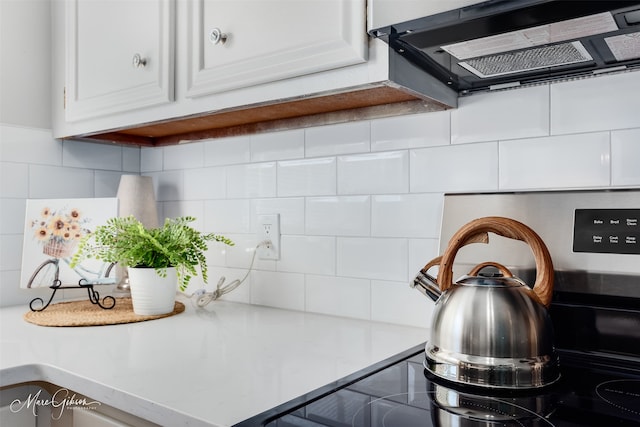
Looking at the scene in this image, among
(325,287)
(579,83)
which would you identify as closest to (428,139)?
(579,83)

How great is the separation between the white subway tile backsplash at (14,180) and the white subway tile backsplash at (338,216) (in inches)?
35.7

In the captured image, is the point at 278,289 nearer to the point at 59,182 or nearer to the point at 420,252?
the point at 420,252

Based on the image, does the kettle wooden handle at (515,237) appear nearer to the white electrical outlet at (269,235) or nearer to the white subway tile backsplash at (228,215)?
the white electrical outlet at (269,235)

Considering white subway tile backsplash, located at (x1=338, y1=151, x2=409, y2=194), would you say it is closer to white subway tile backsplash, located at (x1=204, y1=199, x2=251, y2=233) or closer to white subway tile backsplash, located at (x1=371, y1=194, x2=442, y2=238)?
white subway tile backsplash, located at (x1=371, y1=194, x2=442, y2=238)

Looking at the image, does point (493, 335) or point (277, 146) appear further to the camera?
point (277, 146)

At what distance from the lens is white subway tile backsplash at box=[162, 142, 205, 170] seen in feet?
5.54

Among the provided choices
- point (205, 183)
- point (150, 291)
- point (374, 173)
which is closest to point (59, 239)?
point (150, 291)

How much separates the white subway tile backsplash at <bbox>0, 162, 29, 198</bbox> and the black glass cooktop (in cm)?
129

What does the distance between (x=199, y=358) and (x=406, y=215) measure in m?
0.58

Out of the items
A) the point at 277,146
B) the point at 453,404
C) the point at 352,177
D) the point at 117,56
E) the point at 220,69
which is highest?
the point at 117,56

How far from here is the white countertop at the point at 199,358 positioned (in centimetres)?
74

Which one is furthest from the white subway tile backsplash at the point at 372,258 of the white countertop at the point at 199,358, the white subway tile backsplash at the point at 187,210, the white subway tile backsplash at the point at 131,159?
the white subway tile backsplash at the point at 131,159

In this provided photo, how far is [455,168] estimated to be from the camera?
3.80 ft

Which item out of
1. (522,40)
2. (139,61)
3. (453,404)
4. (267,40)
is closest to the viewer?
(453,404)
